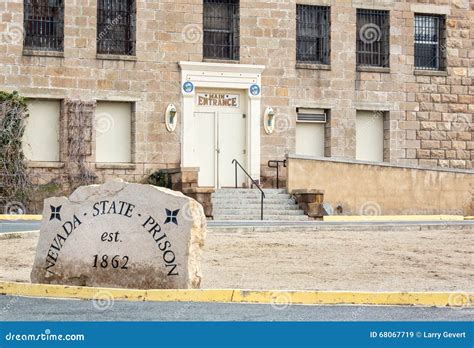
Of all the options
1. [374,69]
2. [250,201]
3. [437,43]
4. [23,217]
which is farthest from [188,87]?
[437,43]

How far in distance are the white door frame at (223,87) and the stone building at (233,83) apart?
0.04 metres

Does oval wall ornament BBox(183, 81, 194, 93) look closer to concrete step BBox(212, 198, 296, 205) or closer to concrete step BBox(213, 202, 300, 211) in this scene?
concrete step BBox(212, 198, 296, 205)

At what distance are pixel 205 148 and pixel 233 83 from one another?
2024 millimetres

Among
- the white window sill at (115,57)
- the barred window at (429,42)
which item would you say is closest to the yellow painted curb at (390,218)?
the barred window at (429,42)

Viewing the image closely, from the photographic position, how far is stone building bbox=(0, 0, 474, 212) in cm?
3186

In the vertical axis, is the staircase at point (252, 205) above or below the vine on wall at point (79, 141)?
A: below

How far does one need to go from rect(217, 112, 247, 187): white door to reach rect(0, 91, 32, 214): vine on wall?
5752mm

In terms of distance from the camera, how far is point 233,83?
33.4 m

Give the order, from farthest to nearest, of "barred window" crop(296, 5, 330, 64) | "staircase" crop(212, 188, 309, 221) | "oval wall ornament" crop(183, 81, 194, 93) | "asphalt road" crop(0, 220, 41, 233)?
"barred window" crop(296, 5, 330, 64), "oval wall ornament" crop(183, 81, 194, 93), "staircase" crop(212, 188, 309, 221), "asphalt road" crop(0, 220, 41, 233)

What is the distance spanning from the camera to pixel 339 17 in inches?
1372

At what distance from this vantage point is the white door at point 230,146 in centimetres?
3341

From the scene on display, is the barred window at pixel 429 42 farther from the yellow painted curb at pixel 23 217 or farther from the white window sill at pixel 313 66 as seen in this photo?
the yellow painted curb at pixel 23 217

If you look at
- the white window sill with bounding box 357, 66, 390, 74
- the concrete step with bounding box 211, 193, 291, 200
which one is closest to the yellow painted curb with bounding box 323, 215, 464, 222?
the concrete step with bounding box 211, 193, 291, 200

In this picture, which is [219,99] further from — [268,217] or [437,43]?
[437,43]
